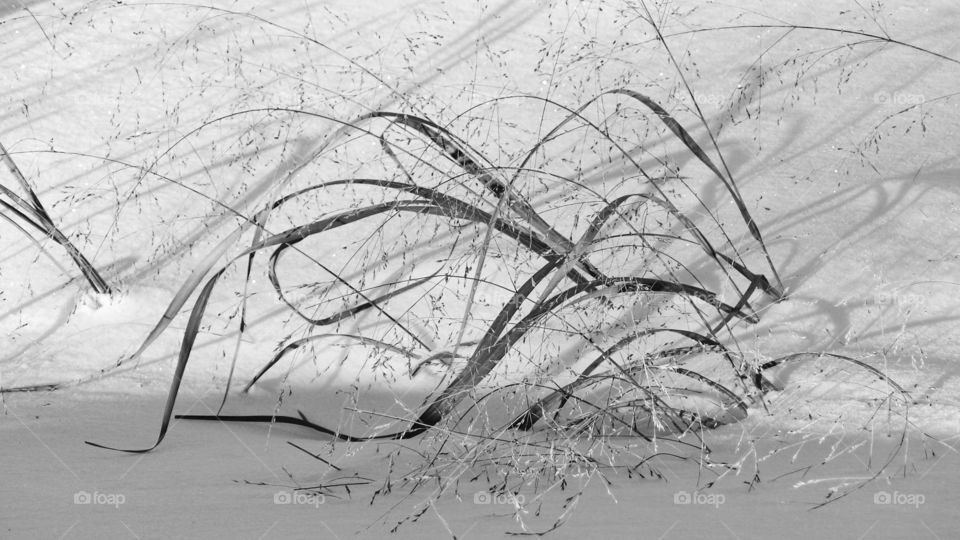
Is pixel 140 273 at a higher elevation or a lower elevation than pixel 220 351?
higher

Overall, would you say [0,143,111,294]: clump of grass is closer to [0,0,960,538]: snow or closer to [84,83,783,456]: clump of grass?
[0,0,960,538]: snow

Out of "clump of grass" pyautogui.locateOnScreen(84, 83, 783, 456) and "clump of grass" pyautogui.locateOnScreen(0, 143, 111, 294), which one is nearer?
"clump of grass" pyautogui.locateOnScreen(84, 83, 783, 456)

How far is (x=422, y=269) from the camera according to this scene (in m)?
2.85

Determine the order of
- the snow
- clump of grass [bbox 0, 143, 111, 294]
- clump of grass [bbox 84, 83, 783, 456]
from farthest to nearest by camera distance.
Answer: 1. clump of grass [bbox 0, 143, 111, 294]
2. clump of grass [bbox 84, 83, 783, 456]
3. the snow

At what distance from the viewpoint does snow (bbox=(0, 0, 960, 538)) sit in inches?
64.9

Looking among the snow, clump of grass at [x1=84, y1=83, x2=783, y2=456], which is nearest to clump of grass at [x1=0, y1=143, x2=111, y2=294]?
the snow

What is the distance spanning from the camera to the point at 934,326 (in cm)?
244

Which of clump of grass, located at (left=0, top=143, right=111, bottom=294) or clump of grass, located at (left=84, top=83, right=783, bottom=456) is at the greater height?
clump of grass, located at (left=0, top=143, right=111, bottom=294)

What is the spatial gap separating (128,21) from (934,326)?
10.7 ft

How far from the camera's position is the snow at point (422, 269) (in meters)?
1.65

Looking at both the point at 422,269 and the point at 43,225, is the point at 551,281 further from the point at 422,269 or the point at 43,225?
the point at 43,225

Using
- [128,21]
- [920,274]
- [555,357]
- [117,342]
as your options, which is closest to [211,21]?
[128,21]

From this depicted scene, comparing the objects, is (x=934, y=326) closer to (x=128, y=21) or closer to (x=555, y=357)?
(x=555, y=357)

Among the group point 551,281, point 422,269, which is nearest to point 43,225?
point 422,269
